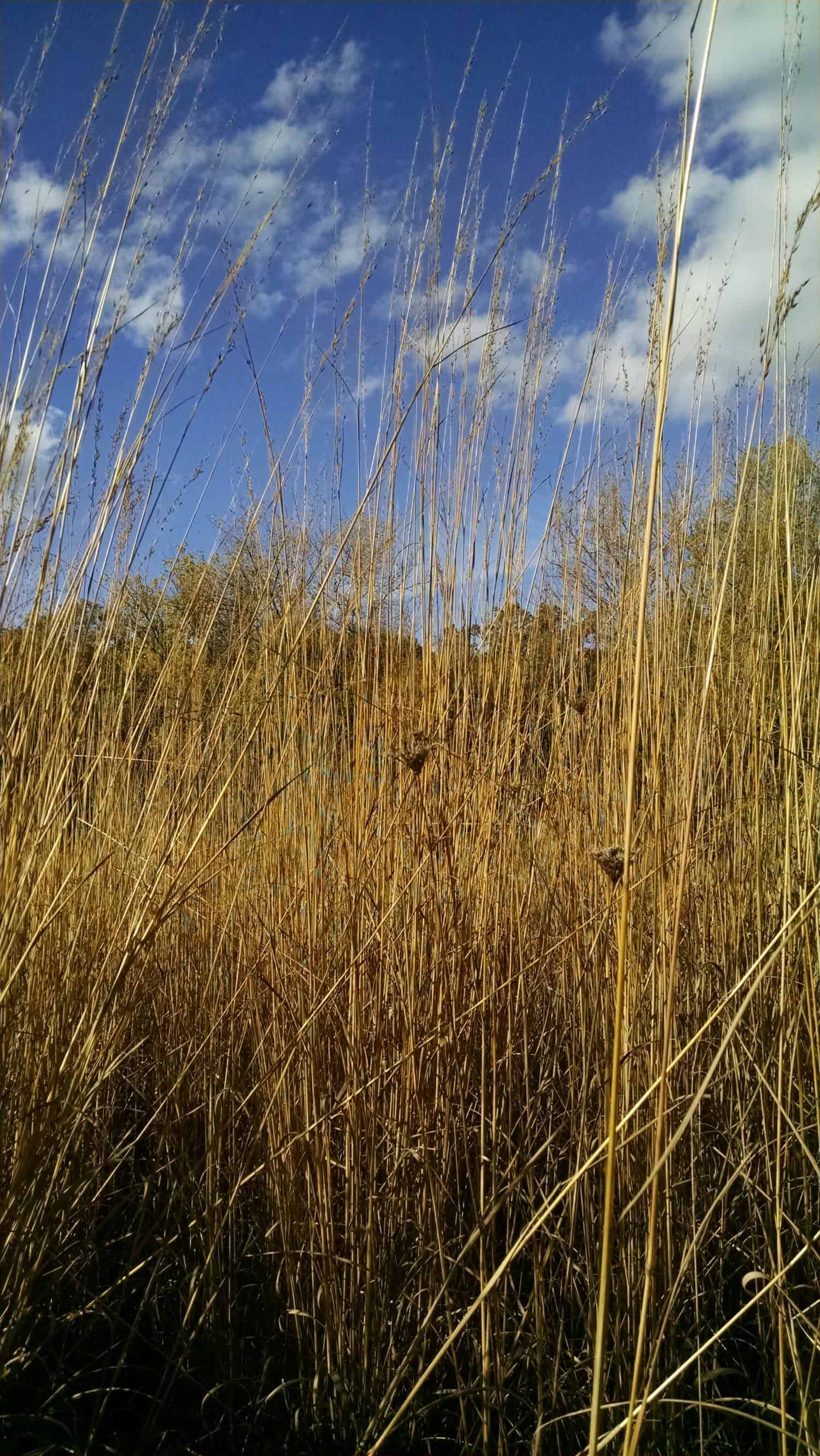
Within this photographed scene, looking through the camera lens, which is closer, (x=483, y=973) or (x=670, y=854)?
(x=483, y=973)

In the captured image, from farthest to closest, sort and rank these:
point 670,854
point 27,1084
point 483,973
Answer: point 670,854 → point 483,973 → point 27,1084

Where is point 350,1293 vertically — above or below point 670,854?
below

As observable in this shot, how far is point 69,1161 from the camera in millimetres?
1078

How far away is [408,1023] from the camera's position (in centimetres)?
108

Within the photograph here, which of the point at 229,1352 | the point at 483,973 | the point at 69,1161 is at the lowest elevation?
the point at 229,1352

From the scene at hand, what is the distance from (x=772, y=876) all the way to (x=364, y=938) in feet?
2.38

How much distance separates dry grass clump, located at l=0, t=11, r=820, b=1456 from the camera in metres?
1.02

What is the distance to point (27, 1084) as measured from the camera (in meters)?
1.02

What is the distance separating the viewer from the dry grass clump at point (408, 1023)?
1.02 m

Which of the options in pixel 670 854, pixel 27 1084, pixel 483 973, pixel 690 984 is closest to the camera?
pixel 27 1084

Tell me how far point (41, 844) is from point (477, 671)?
2.22 feet

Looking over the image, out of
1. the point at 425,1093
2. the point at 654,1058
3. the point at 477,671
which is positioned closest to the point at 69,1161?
the point at 425,1093

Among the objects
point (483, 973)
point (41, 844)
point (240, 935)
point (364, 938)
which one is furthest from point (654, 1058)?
point (41, 844)

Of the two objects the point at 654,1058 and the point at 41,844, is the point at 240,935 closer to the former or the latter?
the point at 41,844
